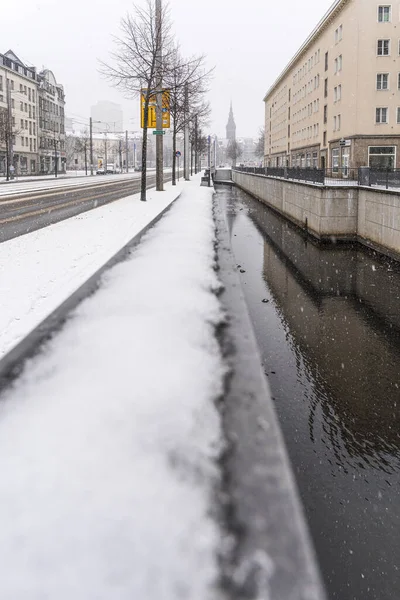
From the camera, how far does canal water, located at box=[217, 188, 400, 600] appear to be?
4.46 metres

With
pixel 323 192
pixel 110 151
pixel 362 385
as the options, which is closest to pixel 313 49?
pixel 323 192

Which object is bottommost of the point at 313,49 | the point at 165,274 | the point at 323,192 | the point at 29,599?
the point at 29,599

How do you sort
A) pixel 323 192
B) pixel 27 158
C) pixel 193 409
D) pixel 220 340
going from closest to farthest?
pixel 193 409, pixel 220 340, pixel 323 192, pixel 27 158

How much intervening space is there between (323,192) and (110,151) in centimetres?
14093

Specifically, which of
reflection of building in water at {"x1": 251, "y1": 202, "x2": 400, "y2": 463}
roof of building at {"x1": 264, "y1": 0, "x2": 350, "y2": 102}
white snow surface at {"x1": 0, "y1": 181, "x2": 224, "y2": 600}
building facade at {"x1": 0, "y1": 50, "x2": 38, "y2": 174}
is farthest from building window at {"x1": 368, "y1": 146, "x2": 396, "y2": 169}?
white snow surface at {"x1": 0, "y1": 181, "x2": 224, "y2": 600}

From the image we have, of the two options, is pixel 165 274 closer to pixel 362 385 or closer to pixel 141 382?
pixel 141 382

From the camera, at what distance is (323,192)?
21.7 m

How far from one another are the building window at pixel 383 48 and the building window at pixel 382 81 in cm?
152

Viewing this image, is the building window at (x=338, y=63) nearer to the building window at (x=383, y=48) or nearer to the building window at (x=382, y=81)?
the building window at (x=383, y=48)

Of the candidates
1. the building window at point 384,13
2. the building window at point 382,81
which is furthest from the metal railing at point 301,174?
the building window at point 384,13

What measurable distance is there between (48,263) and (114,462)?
755 cm

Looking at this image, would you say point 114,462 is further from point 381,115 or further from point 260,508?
point 381,115

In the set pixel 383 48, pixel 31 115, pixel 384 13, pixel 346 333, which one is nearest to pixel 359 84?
pixel 383 48

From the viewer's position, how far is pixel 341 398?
782 cm
